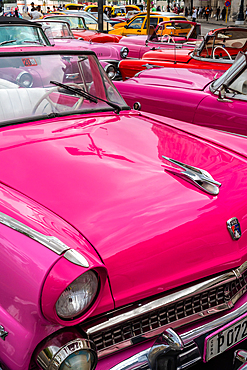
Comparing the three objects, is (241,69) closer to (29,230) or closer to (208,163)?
(208,163)

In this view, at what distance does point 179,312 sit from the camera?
1.82m

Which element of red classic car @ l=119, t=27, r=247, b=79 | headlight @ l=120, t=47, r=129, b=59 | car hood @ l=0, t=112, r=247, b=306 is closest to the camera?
car hood @ l=0, t=112, r=247, b=306

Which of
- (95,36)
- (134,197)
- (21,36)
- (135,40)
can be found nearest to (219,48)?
(21,36)

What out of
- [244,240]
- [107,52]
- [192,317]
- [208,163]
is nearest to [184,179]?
[208,163]

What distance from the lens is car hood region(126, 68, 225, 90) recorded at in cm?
479

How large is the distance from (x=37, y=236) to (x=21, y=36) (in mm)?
7037

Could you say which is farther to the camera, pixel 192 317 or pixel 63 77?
pixel 63 77

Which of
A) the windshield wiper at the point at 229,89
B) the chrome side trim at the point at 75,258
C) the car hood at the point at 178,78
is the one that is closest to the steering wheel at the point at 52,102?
the chrome side trim at the point at 75,258

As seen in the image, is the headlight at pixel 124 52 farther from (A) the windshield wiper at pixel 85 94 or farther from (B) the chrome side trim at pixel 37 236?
(B) the chrome side trim at pixel 37 236

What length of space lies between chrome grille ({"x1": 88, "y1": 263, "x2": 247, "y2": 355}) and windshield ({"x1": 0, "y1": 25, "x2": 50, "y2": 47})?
666cm

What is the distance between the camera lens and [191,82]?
15.9 feet

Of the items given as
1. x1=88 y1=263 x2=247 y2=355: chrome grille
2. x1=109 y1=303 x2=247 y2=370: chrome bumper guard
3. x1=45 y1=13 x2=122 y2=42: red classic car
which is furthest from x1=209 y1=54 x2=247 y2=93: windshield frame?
x1=45 y1=13 x2=122 y2=42: red classic car

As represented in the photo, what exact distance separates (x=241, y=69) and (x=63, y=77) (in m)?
2.18

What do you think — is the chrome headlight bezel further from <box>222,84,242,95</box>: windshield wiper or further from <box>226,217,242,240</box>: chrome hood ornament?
<box>222,84,242,95</box>: windshield wiper
